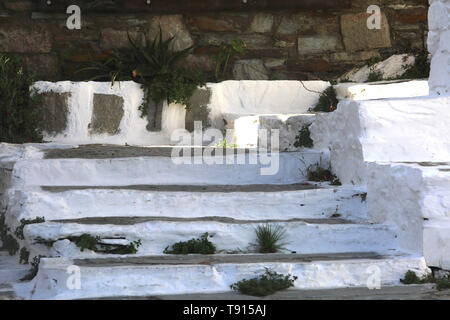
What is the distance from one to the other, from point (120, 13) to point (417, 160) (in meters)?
4.25

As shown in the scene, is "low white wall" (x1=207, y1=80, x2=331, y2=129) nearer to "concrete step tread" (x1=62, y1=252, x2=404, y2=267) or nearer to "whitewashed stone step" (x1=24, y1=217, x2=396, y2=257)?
"whitewashed stone step" (x1=24, y1=217, x2=396, y2=257)

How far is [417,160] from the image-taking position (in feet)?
13.5

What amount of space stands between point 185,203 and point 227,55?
3.44 m

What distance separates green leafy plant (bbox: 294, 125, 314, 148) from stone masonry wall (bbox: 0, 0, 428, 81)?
7.42 feet

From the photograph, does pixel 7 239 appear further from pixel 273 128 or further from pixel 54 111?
pixel 273 128

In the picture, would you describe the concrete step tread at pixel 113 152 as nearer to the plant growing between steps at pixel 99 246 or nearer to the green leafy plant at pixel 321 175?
the green leafy plant at pixel 321 175

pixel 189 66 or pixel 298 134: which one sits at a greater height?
pixel 189 66

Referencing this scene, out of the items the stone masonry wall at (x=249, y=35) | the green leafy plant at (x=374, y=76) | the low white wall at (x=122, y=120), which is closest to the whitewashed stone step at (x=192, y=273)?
the low white wall at (x=122, y=120)

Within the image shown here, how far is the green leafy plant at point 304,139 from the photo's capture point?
5.09 metres

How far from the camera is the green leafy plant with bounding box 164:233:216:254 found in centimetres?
367

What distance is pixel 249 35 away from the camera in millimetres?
7344

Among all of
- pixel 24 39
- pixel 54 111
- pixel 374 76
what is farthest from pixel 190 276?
pixel 24 39
